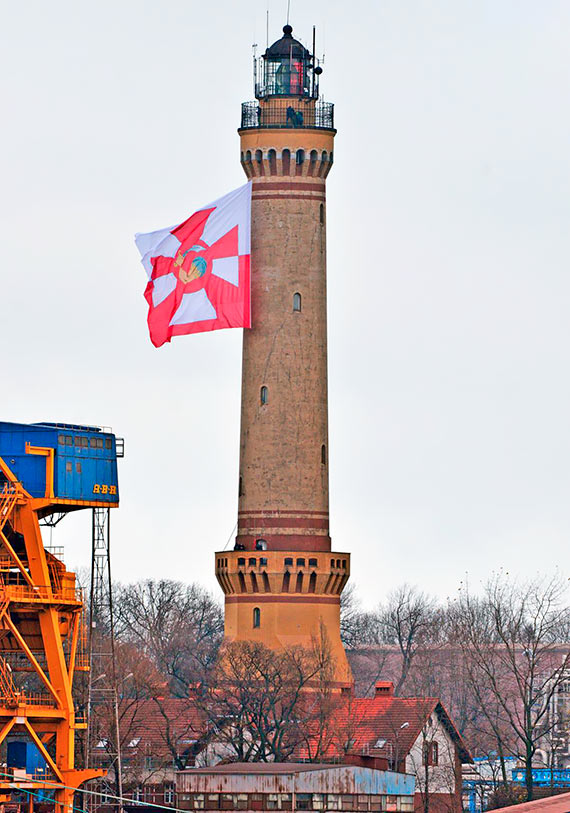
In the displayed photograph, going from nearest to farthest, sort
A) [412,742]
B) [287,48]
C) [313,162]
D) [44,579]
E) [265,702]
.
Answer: [44,579]
[265,702]
[412,742]
[313,162]
[287,48]

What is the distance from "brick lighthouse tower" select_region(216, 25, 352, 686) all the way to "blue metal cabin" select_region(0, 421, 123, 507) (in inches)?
659

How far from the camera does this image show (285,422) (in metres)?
115

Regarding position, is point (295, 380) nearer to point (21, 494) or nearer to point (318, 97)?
point (318, 97)

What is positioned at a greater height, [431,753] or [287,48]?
[287,48]

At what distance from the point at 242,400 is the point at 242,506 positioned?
5137 mm

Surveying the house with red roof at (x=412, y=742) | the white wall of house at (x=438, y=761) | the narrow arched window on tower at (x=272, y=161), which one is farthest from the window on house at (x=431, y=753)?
the narrow arched window on tower at (x=272, y=161)

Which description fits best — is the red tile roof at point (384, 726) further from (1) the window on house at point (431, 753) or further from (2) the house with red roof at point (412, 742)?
(1) the window on house at point (431, 753)

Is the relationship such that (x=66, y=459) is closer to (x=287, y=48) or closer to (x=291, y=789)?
(x=291, y=789)

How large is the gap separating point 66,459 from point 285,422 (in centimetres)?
1990

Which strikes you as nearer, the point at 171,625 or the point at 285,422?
the point at 285,422

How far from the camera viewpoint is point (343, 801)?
9206 centimetres

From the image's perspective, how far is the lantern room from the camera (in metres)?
119

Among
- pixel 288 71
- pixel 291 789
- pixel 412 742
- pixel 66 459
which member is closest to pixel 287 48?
pixel 288 71

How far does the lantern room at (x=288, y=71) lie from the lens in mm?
119062
